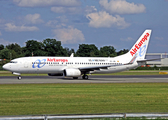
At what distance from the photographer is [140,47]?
52.8 m

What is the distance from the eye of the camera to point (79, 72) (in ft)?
151

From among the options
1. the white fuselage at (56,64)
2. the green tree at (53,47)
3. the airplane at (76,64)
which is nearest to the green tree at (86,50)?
the green tree at (53,47)

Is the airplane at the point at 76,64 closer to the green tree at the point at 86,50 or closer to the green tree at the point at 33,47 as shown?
the green tree at the point at 33,47

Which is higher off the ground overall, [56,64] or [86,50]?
[86,50]

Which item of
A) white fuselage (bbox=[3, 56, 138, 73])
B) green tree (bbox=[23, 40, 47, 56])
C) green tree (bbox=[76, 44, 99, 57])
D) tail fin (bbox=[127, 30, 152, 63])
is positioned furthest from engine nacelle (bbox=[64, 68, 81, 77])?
green tree (bbox=[76, 44, 99, 57])

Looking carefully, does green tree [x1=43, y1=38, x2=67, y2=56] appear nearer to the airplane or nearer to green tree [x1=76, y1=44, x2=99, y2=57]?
green tree [x1=76, y1=44, x2=99, y2=57]

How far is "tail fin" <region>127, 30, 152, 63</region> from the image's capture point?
172ft

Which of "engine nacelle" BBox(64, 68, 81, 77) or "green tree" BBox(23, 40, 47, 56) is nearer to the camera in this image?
"engine nacelle" BBox(64, 68, 81, 77)

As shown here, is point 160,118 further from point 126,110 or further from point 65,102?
point 65,102

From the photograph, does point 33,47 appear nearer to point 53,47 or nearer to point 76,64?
point 53,47

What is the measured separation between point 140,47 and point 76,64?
13638mm

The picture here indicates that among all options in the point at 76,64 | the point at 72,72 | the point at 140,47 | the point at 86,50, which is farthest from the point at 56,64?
the point at 86,50

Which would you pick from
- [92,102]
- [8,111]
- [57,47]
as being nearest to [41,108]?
[8,111]

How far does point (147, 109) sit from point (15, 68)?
3314 centimetres
